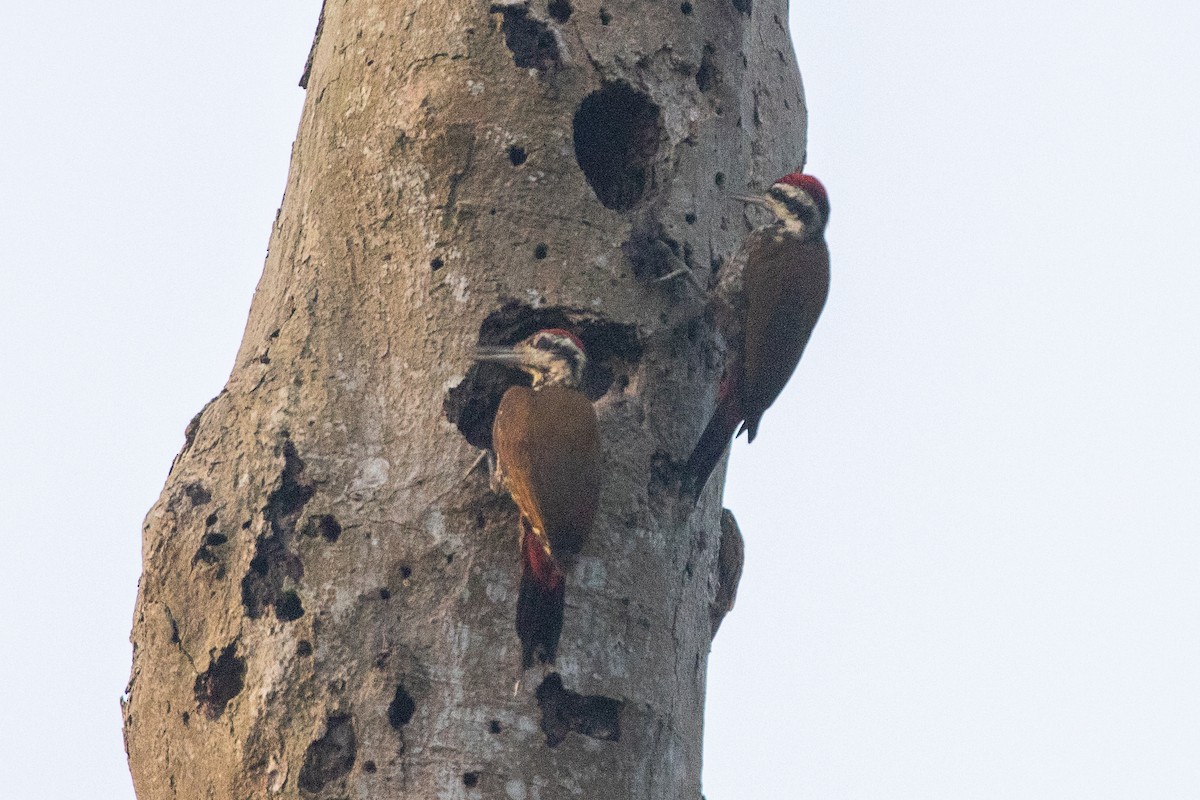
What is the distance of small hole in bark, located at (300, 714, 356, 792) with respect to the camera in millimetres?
3689

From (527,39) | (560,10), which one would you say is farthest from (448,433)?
(560,10)

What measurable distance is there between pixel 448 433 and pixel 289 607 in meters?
0.54

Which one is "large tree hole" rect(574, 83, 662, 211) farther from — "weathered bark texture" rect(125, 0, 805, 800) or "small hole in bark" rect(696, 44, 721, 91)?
"small hole in bark" rect(696, 44, 721, 91)

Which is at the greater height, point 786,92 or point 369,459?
point 786,92

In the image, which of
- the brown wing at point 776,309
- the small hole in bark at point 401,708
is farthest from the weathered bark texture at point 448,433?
the brown wing at point 776,309

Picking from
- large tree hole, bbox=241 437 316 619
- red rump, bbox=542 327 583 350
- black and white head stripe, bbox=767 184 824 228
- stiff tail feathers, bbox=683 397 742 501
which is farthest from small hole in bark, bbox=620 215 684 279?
large tree hole, bbox=241 437 316 619

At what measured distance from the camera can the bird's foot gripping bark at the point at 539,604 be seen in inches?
148

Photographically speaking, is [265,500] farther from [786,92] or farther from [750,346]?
[786,92]

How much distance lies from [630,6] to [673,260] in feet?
2.35

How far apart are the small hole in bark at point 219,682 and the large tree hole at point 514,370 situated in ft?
2.42

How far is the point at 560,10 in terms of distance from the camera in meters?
4.38

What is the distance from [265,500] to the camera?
3.92m

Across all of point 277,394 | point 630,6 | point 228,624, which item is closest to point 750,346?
point 630,6

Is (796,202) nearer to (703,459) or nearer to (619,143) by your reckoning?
(619,143)
